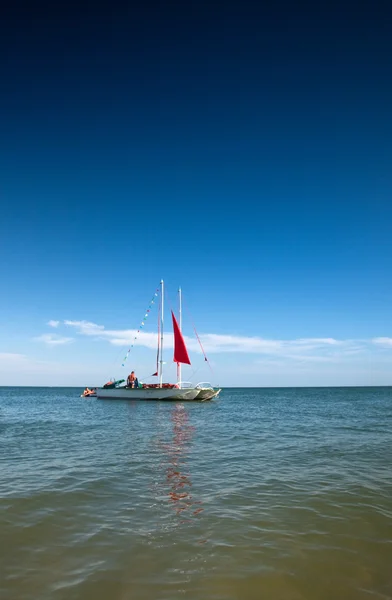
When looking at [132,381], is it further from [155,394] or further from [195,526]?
[195,526]

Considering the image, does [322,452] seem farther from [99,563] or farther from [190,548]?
[99,563]

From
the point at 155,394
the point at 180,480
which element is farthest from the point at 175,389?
the point at 180,480

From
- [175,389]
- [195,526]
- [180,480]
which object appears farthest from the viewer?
[175,389]

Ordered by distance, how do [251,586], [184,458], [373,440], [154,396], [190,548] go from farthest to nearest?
[154,396] → [373,440] → [184,458] → [190,548] → [251,586]

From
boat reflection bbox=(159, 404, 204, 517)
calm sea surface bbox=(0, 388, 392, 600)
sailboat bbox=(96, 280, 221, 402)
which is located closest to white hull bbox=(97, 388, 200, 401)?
sailboat bbox=(96, 280, 221, 402)

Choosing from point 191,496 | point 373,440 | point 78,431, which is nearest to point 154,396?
point 78,431

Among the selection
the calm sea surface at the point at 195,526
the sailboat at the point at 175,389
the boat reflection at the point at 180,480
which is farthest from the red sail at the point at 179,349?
the calm sea surface at the point at 195,526

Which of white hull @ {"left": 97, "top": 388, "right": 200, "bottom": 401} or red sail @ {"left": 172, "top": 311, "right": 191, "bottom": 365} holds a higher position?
red sail @ {"left": 172, "top": 311, "right": 191, "bottom": 365}

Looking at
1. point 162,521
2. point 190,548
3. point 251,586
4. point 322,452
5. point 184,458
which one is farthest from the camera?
point 322,452

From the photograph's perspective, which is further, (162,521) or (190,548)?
(162,521)

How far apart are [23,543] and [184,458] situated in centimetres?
767

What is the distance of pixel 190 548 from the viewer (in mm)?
5797

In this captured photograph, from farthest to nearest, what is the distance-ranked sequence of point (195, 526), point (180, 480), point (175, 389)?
point (175, 389), point (180, 480), point (195, 526)

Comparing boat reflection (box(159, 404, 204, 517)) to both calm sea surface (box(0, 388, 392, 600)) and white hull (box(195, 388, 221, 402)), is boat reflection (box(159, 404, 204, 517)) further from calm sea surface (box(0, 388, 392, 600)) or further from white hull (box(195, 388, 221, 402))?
white hull (box(195, 388, 221, 402))
